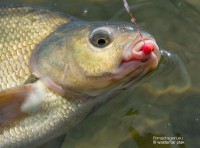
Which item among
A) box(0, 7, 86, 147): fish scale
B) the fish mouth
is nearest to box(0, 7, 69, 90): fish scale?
box(0, 7, 86, 147): fish scale

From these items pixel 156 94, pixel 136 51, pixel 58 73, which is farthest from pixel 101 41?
pixel 156 94

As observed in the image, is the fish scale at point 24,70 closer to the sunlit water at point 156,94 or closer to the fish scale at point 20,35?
the fish scale at point 20,35

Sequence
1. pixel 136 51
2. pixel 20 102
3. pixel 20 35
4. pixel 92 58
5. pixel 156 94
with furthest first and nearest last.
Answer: pixel 156 94, pixel 20 35, pixel 20 102, pixel 92 58, pixel 136 51

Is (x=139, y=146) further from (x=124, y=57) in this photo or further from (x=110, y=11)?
(x=110, y=11)

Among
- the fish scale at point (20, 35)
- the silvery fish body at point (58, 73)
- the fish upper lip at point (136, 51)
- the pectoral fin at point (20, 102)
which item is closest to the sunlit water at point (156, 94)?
the silvery fish body at point (58, 73)

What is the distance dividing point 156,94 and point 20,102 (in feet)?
4.37

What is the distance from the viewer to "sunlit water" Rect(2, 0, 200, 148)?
3.53 metres

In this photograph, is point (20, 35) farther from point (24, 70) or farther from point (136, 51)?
point (136, 51)

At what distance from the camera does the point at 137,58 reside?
278 cm

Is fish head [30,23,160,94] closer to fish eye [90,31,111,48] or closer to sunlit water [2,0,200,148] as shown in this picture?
fish eye [90,31,111,48]

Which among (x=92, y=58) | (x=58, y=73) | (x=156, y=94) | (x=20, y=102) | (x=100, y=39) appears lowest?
(x=156, y=94)

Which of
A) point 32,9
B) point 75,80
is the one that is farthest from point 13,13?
point 75,80

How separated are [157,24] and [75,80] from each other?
1.51 m

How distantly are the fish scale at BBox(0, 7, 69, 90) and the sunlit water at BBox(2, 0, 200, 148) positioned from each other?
0.81 meters
